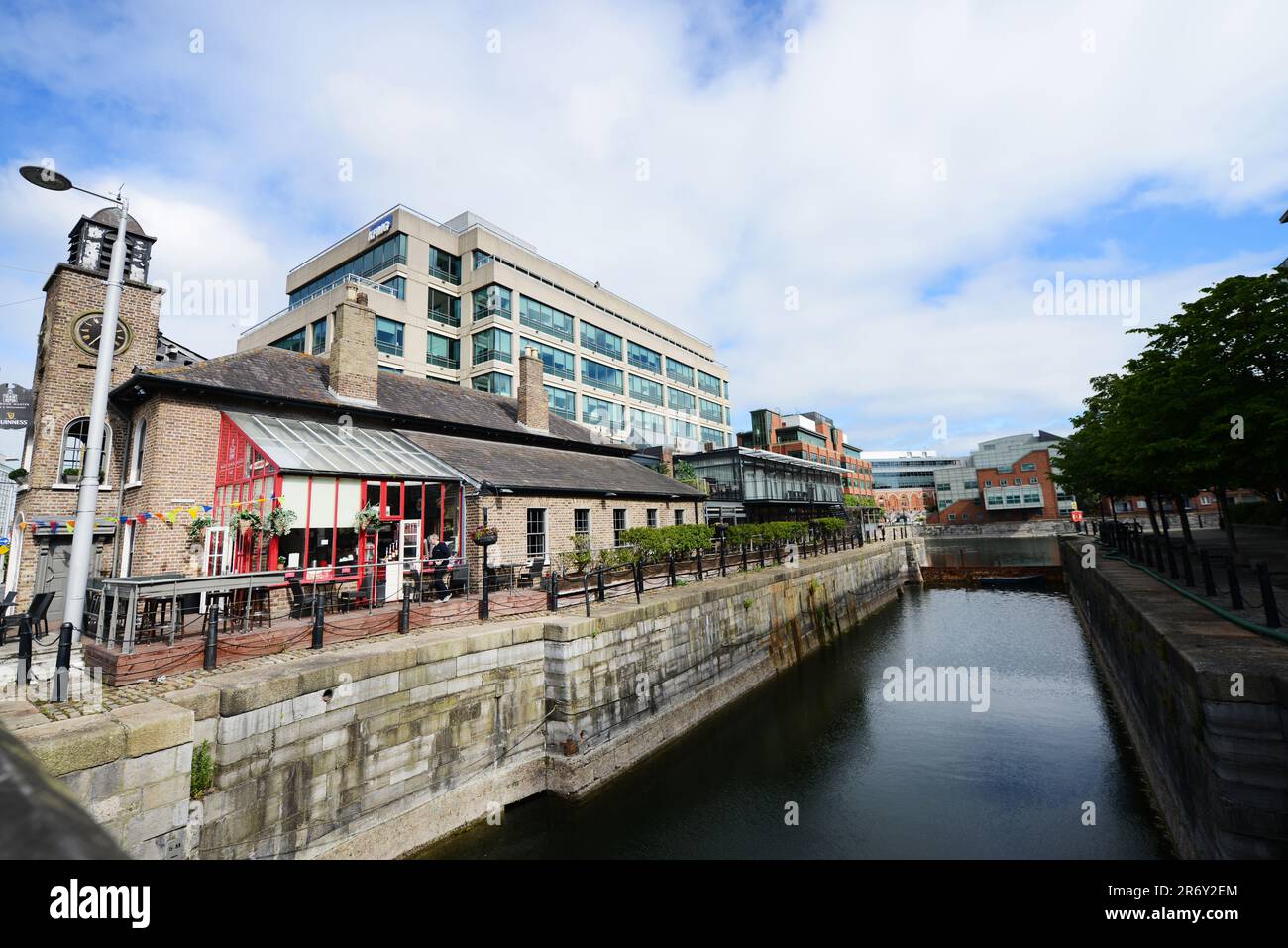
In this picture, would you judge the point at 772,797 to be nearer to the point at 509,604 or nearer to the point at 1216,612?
the point at 509,604

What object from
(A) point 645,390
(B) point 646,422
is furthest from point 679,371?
(B) point 646,422

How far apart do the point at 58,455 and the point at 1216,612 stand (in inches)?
926

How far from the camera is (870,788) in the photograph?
997 cm

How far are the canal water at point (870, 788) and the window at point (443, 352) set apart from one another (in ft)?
91.2

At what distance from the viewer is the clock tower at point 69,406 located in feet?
43.4

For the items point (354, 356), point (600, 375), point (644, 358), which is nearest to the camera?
point (354, 356)

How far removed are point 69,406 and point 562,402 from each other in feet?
82.7

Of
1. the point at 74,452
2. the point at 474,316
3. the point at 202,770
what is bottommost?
the point at 202,770

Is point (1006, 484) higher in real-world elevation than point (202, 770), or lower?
higher

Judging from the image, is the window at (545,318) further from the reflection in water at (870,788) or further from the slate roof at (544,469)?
the reflection in water at (870,788)

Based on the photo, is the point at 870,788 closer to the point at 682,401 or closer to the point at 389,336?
the point at 389,336

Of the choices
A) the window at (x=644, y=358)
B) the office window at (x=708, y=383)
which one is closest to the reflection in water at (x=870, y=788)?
the window at (x=644, y=358)

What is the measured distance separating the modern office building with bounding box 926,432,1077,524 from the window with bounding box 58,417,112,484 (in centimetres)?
8348
